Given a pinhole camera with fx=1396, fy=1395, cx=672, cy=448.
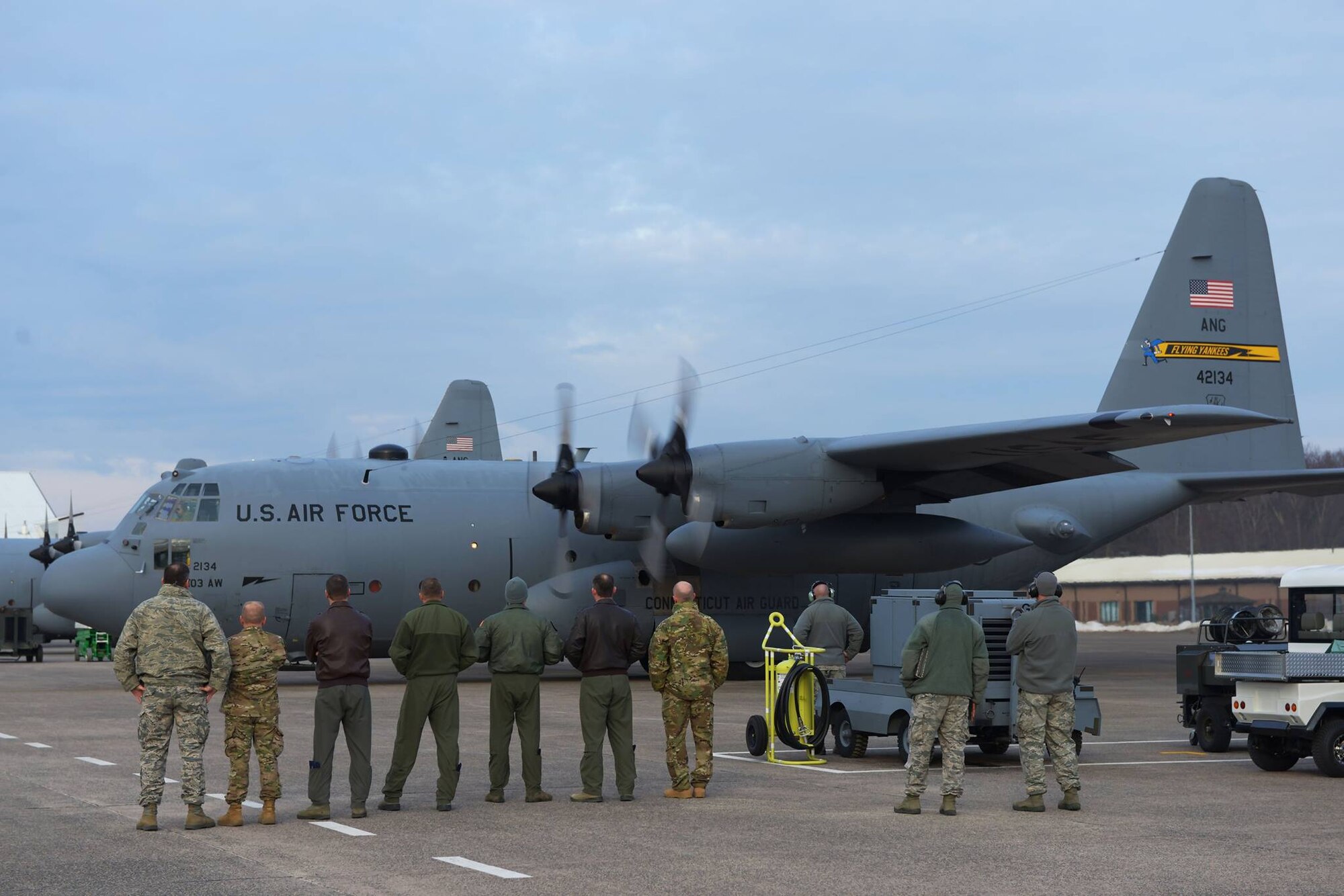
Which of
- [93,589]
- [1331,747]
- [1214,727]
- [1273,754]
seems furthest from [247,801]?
[93,589]

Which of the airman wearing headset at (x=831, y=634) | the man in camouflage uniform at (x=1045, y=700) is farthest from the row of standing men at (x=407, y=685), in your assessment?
the airman wearing headset at (x=831, y=634)

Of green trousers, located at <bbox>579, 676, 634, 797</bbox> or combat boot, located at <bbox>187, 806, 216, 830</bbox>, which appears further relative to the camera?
green trousers, located at <bbox>579, 676, 634, 797</bbox>

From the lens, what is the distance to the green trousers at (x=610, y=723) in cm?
1085

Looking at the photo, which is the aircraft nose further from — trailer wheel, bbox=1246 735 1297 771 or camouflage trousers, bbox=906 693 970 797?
trailer wheel, bbox=1246 735 1297 771

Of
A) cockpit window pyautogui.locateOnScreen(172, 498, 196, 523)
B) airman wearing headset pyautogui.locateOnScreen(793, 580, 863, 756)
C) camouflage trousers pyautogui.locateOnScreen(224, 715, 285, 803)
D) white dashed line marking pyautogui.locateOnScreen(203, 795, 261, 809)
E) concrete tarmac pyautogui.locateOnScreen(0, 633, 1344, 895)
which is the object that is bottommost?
white dashed line marking pyautogui.locateOnScreen(203, 795, 261, 809)

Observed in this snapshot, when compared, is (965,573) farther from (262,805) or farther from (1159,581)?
(1159,581)

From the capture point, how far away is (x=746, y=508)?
70.7ft

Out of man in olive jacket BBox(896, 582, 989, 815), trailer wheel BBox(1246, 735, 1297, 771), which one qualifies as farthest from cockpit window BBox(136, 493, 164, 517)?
trailer wheel BBox(1246, 735, 1297, 771)

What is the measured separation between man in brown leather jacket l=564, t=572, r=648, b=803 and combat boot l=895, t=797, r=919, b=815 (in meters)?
2.11

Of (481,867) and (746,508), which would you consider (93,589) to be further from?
(481,867)

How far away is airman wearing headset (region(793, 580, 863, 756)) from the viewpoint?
15.0 metres

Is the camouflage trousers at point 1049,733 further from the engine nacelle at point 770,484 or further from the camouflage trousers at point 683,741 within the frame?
the engine nacelle at point 770,484

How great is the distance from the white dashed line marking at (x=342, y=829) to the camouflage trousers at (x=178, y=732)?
31.9 inches

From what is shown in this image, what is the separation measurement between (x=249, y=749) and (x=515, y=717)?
211 cm
